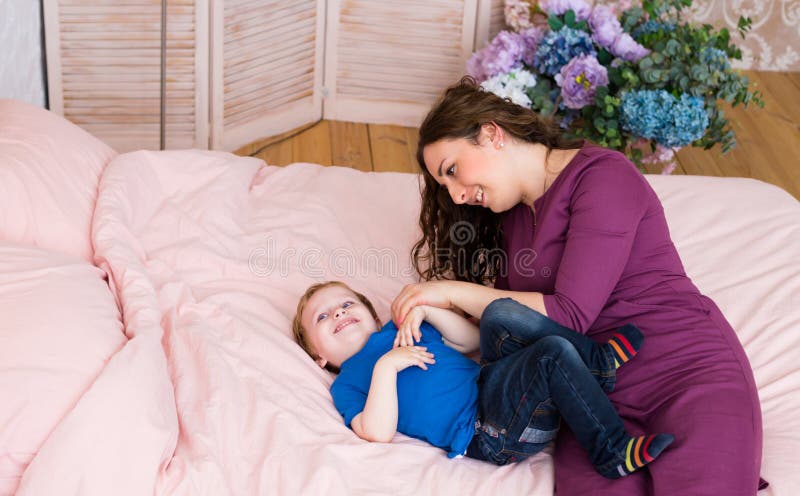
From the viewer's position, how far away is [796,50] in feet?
13.0

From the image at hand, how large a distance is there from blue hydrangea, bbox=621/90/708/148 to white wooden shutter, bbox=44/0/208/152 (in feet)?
4.41

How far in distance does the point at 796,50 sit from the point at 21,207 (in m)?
3.30

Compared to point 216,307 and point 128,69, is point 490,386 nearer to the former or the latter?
point 216,307

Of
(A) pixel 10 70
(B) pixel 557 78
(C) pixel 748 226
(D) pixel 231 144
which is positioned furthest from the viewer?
(D) pixel 231 144

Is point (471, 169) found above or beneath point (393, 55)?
above

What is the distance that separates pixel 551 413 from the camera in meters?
1.61

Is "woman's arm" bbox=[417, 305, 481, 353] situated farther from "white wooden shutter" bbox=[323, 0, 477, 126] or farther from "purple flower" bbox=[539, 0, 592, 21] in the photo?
"white wooden shutter" bbox=[323, 0, 477, 126]

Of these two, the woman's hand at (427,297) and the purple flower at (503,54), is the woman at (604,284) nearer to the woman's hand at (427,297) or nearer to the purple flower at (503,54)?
the woman's hand at (427,297)

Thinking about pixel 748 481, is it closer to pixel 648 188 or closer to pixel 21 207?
pixel 648 188

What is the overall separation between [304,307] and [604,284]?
0.61 meters

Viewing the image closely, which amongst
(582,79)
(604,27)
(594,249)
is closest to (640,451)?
(594,249)

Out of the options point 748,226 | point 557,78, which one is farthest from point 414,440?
point 557,78

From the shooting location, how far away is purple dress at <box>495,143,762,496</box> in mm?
1500

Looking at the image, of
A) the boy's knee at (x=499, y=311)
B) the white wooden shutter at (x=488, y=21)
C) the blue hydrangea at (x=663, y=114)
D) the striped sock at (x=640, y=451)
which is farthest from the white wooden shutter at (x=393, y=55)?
the striped sock at (x=640, y=451)
